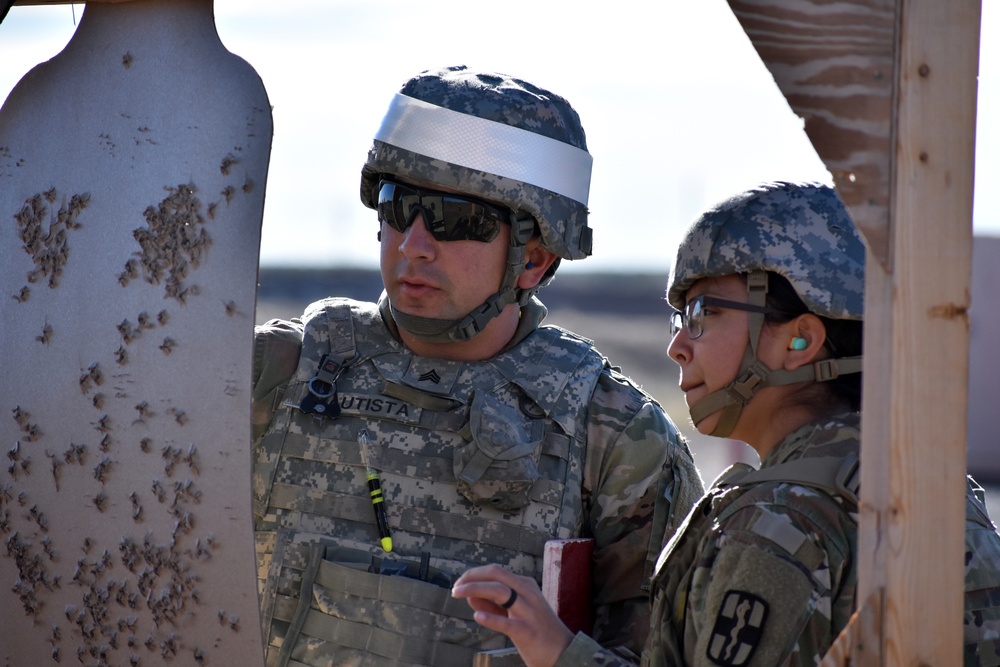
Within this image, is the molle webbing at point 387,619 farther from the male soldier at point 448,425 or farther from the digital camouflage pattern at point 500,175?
the digital camouflage pattern at point 500,175

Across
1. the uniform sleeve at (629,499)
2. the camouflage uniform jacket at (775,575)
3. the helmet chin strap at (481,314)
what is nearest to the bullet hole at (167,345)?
the helmet chin strap at (481,314)

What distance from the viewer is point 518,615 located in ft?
6.62

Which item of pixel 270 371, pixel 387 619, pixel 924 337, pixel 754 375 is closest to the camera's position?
pixel 924 337

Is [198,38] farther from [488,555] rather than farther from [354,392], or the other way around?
[488,555]

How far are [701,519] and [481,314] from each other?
1105mm

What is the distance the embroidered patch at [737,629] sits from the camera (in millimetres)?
1780

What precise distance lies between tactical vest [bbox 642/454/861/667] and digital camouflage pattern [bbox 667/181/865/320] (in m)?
0.36

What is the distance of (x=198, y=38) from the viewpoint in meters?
2.33

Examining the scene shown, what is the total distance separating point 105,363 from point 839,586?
1.44 m

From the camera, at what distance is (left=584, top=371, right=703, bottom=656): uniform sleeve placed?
2.69m

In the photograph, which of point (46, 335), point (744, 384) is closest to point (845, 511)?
point (744, 384)

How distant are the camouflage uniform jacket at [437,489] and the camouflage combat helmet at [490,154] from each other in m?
0.21

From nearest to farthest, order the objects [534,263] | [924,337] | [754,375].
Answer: [924,337] → [754,375] → [534,263]

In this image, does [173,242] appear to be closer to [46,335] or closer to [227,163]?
[227,163]
